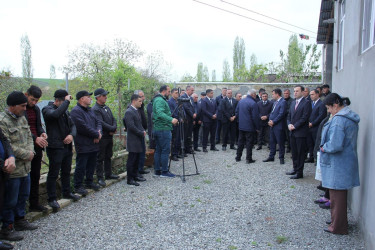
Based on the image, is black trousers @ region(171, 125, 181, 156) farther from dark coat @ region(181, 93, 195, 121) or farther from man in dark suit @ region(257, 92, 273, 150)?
man in dark suit @ region(257, 92, 273, 150)

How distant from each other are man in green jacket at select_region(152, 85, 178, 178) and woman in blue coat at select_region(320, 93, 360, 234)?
11.1 ft

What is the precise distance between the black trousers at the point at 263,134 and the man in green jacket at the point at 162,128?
4.77 meters

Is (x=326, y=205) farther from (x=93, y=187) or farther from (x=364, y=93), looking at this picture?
(x=93, y=187)

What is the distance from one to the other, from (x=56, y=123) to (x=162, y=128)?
8.18ft

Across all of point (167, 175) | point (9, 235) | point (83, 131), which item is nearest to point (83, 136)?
point (83, 131)

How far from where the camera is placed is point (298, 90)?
23.4 ft

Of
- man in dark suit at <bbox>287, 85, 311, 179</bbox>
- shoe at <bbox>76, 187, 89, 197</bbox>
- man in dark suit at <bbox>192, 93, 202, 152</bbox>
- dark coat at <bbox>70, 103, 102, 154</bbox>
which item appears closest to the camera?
dark coat at <bbox>70, 103, 102, 154</bbox>

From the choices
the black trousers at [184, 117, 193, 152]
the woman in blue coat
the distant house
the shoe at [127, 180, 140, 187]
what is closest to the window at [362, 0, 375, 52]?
the distant house

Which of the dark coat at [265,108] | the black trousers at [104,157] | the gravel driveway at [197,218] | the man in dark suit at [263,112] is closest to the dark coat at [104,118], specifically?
the black trousers at [104,157]

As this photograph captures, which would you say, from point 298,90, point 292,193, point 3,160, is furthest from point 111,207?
point 298,90

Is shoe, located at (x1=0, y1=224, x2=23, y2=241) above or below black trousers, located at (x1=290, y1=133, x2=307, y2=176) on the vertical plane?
below

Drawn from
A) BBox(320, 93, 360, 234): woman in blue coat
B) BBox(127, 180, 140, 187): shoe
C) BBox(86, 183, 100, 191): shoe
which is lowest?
BBox(127, 180, 140, 187): shoe

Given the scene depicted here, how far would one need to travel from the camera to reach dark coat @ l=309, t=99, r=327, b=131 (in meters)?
7.39

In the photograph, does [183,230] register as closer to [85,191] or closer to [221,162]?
[85,191]
